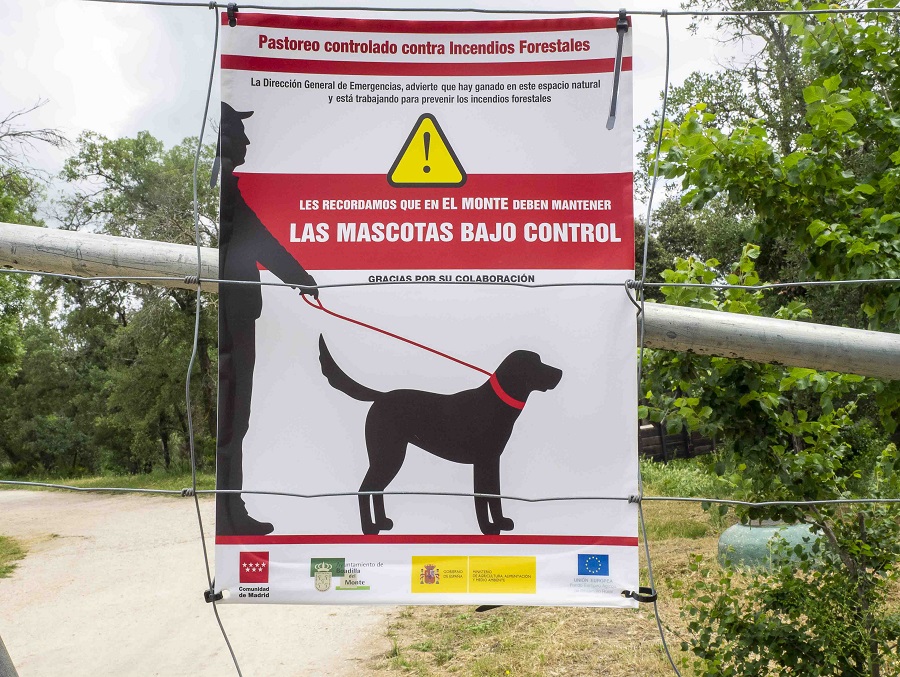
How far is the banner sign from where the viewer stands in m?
1.58

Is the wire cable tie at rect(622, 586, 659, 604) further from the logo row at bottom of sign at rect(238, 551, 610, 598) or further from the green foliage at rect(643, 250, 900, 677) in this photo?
the green foliage at rect(643, 250, 900, 677)

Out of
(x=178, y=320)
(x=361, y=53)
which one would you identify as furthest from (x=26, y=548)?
(x=361, y=53)

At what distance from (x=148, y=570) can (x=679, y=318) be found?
8.68 metres

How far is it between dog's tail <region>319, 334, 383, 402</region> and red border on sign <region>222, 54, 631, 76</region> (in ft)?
1.91

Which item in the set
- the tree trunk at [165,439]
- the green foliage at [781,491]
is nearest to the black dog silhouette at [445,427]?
the green foliage at [781,491]

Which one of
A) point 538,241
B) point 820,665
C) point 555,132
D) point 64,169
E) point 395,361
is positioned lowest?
point 820,665

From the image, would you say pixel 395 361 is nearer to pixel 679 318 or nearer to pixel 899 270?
pixel 679 318

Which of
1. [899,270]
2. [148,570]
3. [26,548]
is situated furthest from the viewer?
[26,548]

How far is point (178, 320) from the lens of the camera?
1844 centimetres

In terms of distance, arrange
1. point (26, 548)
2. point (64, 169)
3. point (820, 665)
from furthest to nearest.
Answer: point (64, 169) < point (26, 548) < point (820, 665)

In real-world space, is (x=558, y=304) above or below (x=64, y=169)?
below

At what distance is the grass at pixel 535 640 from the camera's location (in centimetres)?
454

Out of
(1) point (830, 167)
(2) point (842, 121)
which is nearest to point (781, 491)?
(1) point (830, 167)

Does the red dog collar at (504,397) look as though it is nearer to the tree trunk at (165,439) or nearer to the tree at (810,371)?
the tree at (810,371)
